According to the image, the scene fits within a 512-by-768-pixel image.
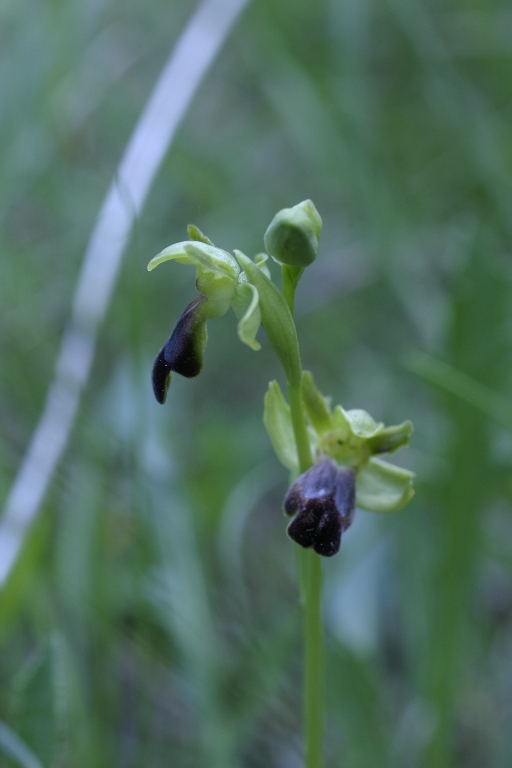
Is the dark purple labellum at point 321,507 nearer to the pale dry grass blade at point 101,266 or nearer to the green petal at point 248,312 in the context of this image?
the green petal at point 248,312

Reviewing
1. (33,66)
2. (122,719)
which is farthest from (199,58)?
(122,719)

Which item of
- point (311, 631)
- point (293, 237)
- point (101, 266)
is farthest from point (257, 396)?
point (293, 237)

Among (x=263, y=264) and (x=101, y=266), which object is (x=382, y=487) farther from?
(x=101, y=266)

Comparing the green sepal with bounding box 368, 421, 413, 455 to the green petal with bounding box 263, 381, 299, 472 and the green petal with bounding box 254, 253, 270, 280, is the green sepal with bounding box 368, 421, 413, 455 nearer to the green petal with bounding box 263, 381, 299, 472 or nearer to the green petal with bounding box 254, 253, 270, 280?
the green petal with bounding box 263, 381, 299, 472

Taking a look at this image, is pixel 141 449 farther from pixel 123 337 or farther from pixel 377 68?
pixel 377 68

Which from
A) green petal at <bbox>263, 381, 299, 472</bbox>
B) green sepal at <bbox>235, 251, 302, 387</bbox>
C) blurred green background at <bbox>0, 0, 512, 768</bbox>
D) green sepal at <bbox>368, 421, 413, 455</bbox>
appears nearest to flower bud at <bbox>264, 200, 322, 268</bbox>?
green sepal at <bbox>235, 251, 302, 387</bbox>

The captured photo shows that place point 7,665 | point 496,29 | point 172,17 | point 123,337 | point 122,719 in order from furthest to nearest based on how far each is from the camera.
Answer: point 172,17 < point 496,29 < point 123,337 < point 122,719 < point 7,665

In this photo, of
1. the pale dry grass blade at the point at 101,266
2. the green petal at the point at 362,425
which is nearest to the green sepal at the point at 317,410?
the green petal at the point at 362,425
